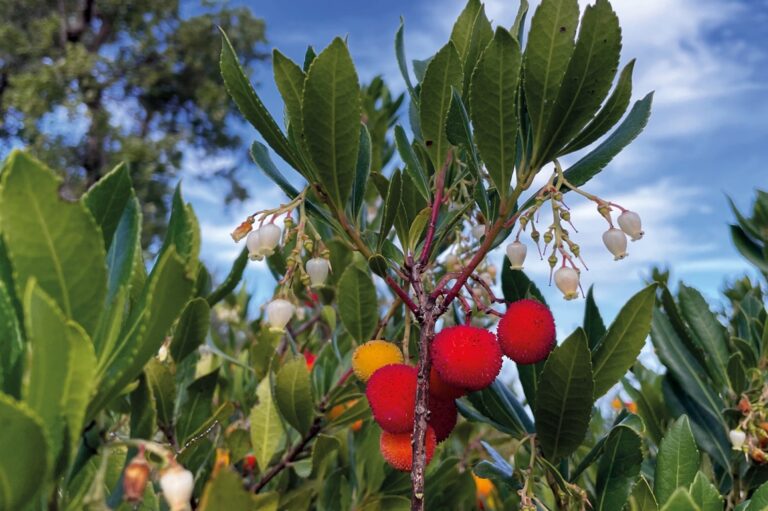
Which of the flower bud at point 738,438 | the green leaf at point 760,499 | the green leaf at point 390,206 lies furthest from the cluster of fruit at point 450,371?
the flower bud at point 738,438

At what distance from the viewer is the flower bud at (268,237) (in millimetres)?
874

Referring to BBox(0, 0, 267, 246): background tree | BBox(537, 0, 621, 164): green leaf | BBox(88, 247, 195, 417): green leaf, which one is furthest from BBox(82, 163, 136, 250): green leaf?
BBox(0, 0, 267, 246): background tree

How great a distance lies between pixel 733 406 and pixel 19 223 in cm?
113

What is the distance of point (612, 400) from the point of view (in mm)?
2451

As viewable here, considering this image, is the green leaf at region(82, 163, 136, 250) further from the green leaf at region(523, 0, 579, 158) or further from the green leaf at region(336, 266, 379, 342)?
the green leaf at region(336, 266, 379, 342)

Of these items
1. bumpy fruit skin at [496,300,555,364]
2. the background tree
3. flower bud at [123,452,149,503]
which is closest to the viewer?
flower bud at [123,452,149,503]

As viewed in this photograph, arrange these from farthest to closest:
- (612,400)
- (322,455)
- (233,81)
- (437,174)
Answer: (612,400), (322,455), (437,174), (233,81)

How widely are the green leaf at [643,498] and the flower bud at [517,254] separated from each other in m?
0.28

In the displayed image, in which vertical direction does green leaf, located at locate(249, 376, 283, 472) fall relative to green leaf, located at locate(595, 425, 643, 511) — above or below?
above

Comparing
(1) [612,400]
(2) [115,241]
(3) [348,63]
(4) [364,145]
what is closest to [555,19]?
(3) [348,63]

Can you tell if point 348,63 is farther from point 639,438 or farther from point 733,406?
point 733,406

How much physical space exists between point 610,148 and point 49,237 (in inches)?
24.8

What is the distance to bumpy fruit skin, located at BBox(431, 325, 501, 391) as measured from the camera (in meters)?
0.73

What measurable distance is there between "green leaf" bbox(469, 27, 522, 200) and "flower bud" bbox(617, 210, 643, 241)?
0.57 feet
